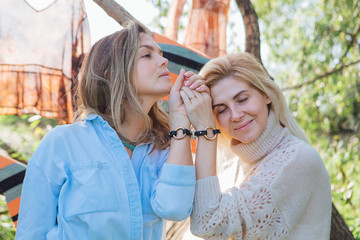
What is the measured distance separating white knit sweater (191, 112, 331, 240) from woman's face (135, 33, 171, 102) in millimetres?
425

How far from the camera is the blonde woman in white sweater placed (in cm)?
159

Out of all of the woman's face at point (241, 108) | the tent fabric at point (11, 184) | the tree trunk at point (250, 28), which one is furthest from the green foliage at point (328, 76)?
the tent fabric at point (11, 184)

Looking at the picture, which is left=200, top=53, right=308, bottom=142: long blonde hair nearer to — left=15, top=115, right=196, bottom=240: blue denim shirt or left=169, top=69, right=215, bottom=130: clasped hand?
left=169, top=69, right=215, bottom=130: clasped hand

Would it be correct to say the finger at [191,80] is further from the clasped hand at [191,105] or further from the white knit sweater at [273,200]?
the white knit sweater at [273,200]

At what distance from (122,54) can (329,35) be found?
4.33 metres

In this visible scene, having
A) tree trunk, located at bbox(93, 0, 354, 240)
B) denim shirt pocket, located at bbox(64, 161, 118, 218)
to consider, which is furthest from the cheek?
tree trunk, located at bbox(93, 0, 354, 240)

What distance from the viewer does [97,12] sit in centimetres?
250

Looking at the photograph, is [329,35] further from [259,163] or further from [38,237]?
[38,237]

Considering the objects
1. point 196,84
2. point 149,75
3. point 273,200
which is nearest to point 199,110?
point 196,84

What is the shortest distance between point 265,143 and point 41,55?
1.40 meters

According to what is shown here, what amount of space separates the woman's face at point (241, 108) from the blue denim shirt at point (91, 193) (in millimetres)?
344

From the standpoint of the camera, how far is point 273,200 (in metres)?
1.60

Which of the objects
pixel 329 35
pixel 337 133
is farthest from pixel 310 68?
pixel 337 133


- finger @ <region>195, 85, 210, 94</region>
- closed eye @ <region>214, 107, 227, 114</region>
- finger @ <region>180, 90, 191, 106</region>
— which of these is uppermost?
finger @ <region>195, 85, 210, 94</region>
